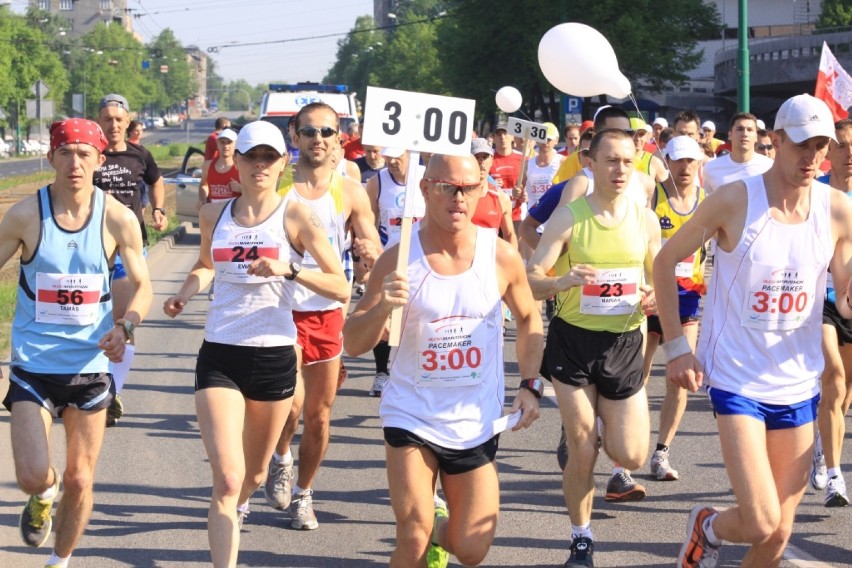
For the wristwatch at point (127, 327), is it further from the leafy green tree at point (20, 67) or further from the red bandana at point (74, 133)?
the leafy green tree at point (20, 67)

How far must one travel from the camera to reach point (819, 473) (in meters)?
7.88

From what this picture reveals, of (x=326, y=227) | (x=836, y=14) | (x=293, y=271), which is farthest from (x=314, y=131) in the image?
(x=836, y=14)

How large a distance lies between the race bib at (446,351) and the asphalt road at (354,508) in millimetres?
1584

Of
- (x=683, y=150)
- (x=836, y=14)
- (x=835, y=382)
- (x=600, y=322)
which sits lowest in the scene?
(x=835, y=382)

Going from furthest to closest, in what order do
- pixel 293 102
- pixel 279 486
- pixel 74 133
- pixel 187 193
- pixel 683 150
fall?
pixel 293 102, pixel 187 193, pixel 683 150, pixel 279 486, pixel 74 133

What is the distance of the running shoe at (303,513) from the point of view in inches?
281

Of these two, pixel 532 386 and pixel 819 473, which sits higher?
pixel 532 386

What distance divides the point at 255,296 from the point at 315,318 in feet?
4.68

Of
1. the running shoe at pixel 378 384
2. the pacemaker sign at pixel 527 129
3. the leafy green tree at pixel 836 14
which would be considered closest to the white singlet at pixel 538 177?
the pacemaker sign at pixel 527 129

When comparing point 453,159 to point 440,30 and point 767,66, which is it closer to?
point 767,66

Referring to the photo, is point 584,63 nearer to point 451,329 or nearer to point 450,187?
point 450,187

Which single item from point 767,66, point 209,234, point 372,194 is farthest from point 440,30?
point 209,234

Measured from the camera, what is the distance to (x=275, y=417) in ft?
20.4

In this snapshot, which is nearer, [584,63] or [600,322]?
[600,322]
